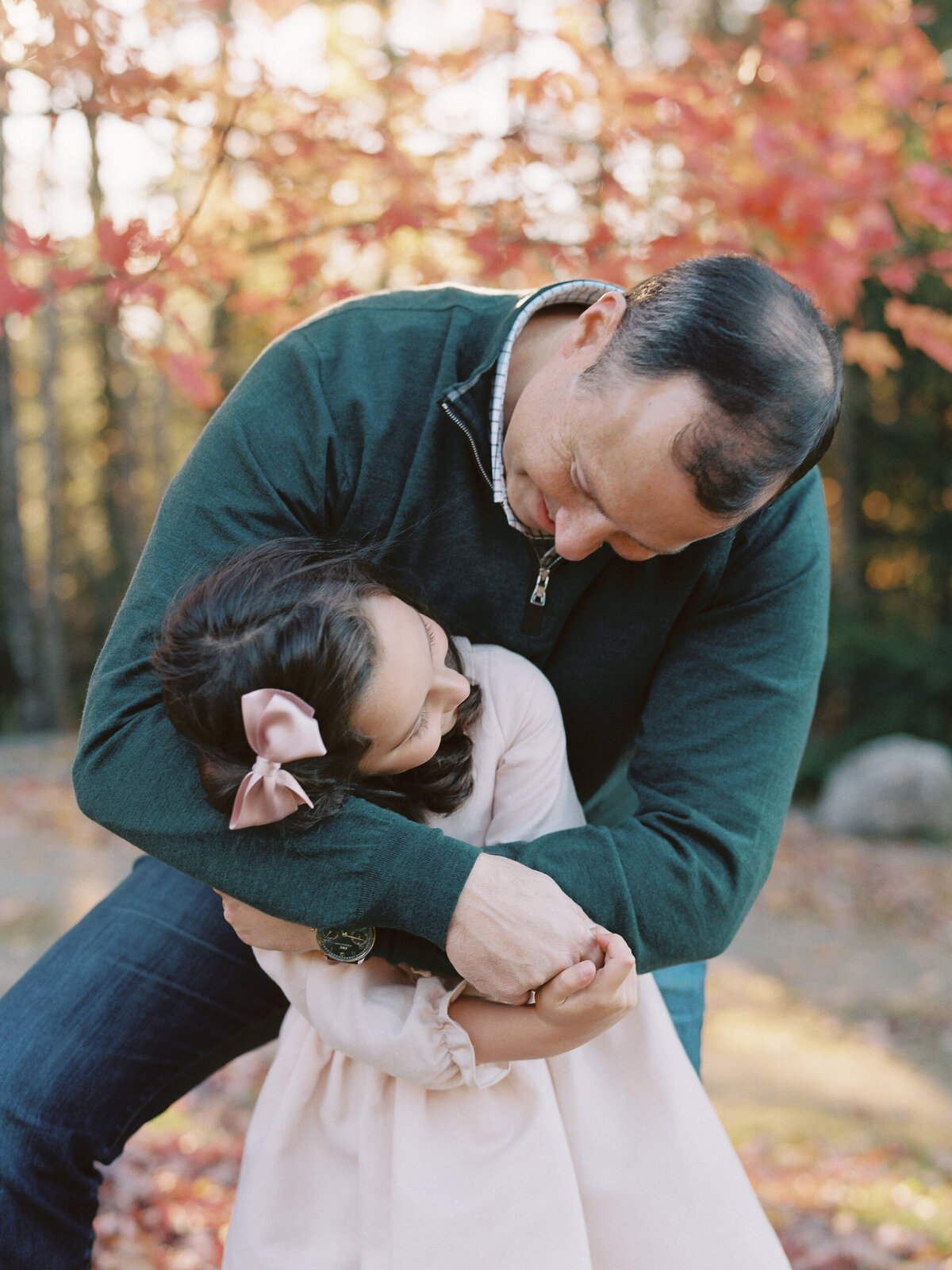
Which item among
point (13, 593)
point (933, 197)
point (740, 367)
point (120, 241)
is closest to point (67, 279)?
point (120, 241)

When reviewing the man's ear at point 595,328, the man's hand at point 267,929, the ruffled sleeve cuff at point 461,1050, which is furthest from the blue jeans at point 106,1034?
the man's ear at point 595,328

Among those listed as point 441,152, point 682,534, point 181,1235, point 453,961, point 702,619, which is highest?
point 441,152

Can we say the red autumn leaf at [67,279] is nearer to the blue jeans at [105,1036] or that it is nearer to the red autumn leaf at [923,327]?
the blue jeans at [105,1036]

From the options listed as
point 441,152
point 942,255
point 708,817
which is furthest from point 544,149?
point 708,817

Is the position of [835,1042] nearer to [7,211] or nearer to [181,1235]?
[181,1235]

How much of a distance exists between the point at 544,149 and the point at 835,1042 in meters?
4.01

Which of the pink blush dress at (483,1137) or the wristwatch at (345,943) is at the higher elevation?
the wristwatch at (345,943)

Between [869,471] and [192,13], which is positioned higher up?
[192,13]

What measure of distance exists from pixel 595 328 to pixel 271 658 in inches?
28.8

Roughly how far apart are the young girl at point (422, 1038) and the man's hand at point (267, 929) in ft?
0.17

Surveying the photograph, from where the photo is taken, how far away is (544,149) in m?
3.60

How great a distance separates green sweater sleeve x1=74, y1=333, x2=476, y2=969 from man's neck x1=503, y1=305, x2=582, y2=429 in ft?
0.94

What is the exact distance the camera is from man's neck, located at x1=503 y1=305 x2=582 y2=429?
1.87 m

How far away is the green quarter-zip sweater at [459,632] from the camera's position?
157cm
